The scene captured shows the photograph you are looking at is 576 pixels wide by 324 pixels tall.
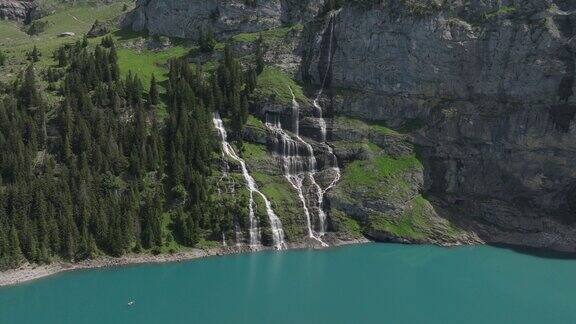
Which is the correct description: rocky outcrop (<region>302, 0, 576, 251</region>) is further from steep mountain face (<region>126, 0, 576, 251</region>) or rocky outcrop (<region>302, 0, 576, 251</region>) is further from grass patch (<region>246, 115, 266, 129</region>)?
grass patch (<region>246, 115, 266, 129</region>)

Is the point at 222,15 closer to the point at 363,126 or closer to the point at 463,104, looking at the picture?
the point at 363,126

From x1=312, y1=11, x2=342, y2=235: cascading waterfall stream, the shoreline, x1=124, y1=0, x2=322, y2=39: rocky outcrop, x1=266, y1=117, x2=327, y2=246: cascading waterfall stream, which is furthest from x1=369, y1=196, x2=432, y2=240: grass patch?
x1=124, y1=0, x2=322, y2=39: rocky outcrop

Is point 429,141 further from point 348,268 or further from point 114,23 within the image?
point 114,23

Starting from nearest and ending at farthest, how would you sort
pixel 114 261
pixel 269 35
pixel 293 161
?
pixel 114 261 → pixel 293 161 → pixel 269 35

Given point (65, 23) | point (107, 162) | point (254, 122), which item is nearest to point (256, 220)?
point (254, 122)

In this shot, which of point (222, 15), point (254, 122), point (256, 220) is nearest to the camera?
point (256, 220)

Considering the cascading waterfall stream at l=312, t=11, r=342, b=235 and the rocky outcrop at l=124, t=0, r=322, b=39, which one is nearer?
the cascading waterfall stream at l=312, t=11, r=342, b=235
